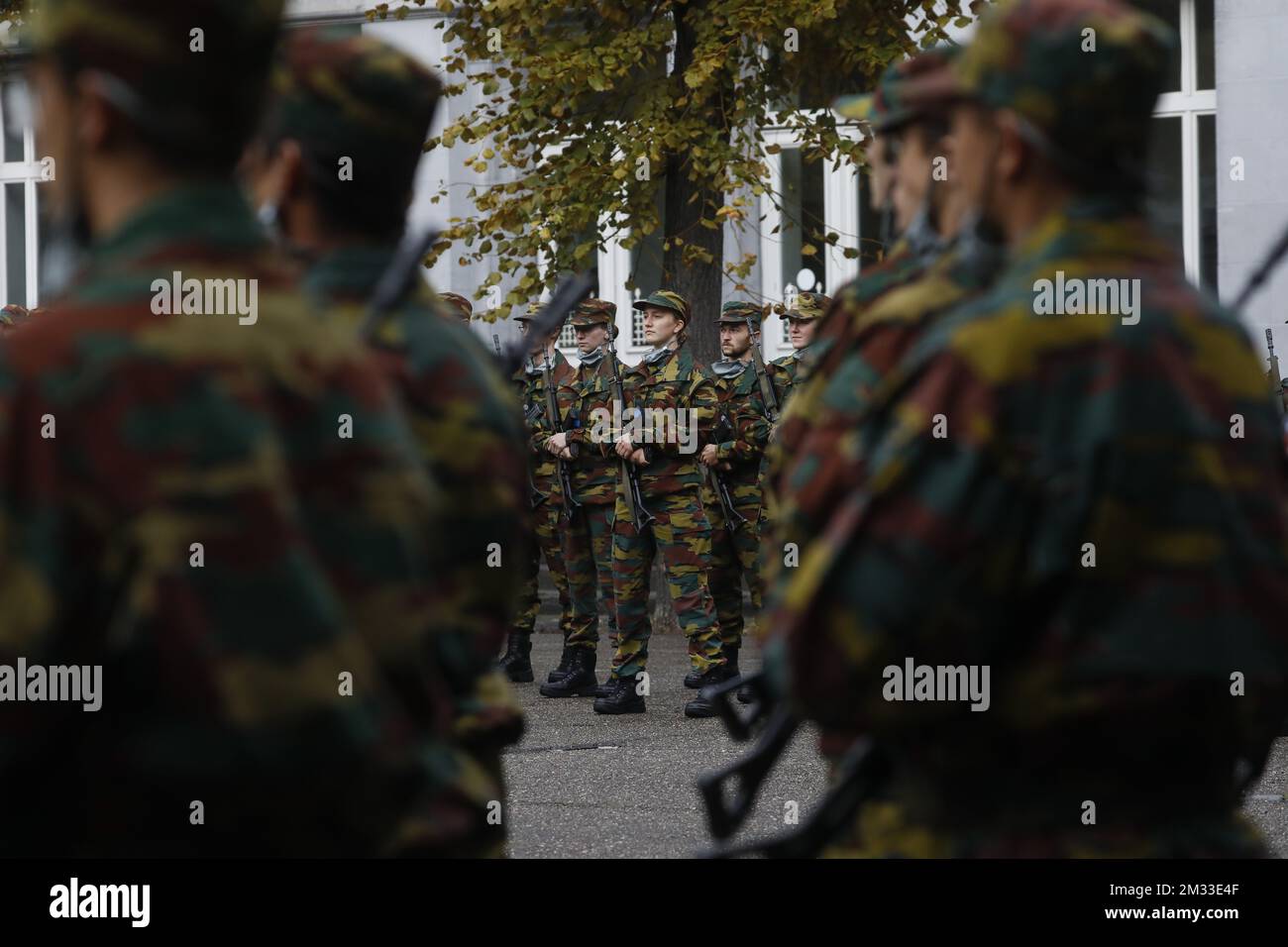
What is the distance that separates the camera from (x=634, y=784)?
26.3 ft

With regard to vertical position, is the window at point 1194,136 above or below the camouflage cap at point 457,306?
above

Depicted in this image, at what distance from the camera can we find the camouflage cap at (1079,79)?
2.55 metres

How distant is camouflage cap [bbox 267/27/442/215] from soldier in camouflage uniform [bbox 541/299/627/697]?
26.0 feet

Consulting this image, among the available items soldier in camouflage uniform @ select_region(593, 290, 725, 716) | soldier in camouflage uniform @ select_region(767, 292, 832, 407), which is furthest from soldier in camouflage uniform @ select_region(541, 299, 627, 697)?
soldier in camouflage uniform @ select_region(767, 292, 832, 407)

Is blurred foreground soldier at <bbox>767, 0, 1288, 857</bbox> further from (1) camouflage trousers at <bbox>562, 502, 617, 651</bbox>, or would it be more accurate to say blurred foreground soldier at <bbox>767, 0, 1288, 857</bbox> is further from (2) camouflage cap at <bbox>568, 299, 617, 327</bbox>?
(2) camouflage cap at <bbox>568, 299, 617, 327</bbox>

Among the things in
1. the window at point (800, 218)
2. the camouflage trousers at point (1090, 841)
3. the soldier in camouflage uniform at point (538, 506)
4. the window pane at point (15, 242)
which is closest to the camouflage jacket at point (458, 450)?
the camouflage trousers at point (1090, 841)

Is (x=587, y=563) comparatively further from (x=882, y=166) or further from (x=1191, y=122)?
(x=1191, y=122)

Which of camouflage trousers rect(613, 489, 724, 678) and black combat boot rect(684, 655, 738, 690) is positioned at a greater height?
camouflage trousers rect(613, 489, 724, 678)

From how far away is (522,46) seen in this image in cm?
1359

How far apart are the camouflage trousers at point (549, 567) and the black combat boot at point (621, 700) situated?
107 cm

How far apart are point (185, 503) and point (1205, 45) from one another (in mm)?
17255

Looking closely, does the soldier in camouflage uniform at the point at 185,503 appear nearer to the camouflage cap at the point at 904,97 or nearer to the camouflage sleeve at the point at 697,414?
the camouflage cap at the point at 904,97

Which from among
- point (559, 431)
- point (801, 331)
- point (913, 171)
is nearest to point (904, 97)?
point (913, 171)

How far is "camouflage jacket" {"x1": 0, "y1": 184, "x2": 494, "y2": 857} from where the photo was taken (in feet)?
5.90
